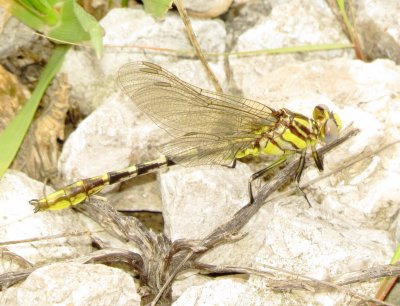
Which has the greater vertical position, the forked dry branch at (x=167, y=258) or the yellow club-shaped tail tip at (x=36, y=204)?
the yellow club-shaped tail tip at (x=36, y=204)

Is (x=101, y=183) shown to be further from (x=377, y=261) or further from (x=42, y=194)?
(x=377, y=261)

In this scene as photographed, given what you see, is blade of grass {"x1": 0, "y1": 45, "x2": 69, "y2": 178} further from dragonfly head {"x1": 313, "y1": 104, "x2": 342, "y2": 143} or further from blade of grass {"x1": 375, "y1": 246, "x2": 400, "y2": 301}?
blade of grass {"x1": 375, "y1": 246, "x2": 400, "y2": 301}

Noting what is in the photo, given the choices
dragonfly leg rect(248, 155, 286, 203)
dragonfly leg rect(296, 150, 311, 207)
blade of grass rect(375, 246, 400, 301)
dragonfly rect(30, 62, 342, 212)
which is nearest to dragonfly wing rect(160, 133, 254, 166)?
dragonfly rect(30, 62, 342, 212)

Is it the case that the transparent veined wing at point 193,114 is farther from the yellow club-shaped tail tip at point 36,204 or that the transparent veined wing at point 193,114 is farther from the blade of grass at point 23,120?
the yellow club-shaped tail tip at point 36,204

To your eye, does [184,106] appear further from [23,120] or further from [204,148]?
[23,120]

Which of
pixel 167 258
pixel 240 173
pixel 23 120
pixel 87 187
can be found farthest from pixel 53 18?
pixel 167 258

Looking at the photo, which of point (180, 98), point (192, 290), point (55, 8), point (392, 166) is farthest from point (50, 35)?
point (392, 166)

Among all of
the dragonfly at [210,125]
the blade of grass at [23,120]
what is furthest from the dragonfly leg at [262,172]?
the blade of grass at [23,120]
